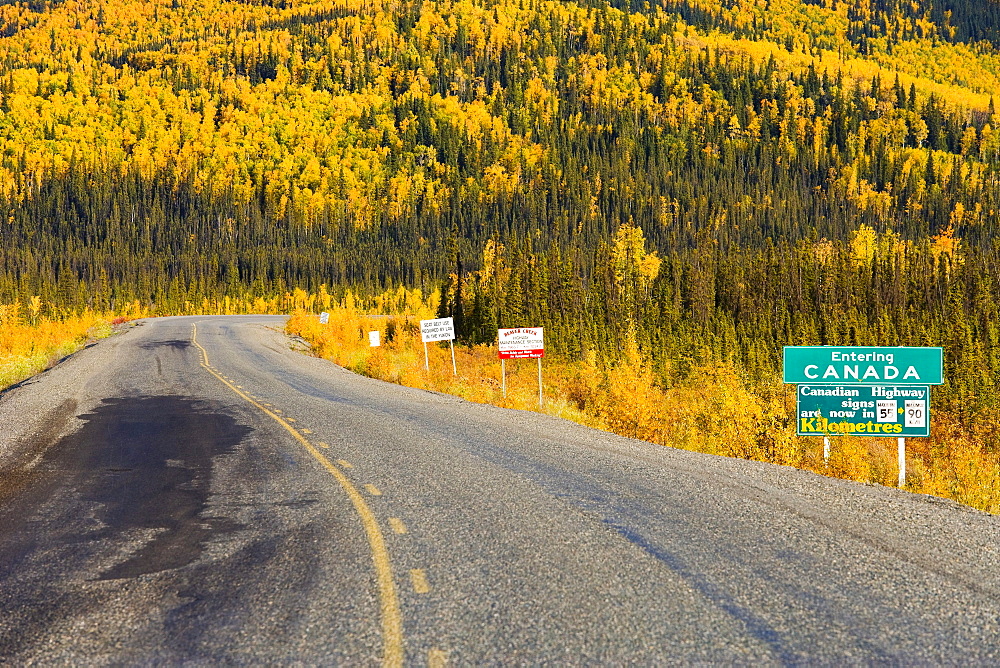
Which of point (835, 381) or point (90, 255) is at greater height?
point (90, 255)

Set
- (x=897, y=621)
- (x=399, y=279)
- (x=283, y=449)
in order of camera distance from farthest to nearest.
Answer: (x=399, y=279) → (x=283, y=449) → (x=897, y=621)

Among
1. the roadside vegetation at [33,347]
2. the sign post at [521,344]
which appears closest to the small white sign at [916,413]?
the sign post at [521,344]

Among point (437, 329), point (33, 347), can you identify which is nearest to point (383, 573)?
point (437, 329)

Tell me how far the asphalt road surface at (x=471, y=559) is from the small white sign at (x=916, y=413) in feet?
4.29

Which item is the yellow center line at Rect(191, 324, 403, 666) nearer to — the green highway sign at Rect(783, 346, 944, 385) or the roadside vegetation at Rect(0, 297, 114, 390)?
the green highway sign at Rect(783, 346, 944, 385)

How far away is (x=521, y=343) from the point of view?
18.7 metres

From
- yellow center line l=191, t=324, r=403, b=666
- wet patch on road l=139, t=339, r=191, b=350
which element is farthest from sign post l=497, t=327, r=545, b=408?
wet patch on road l=139, t=339, r=191, b=350

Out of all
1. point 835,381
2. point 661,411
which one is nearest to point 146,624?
point 835,381

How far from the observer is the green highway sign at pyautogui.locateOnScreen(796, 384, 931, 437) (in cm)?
937

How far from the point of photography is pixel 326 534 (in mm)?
6730

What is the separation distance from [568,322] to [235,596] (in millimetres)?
63225

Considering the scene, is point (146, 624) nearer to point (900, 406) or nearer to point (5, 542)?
point (5, 542)

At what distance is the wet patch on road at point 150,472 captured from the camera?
6621mm

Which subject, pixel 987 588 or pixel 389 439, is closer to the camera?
pixel 987 588
